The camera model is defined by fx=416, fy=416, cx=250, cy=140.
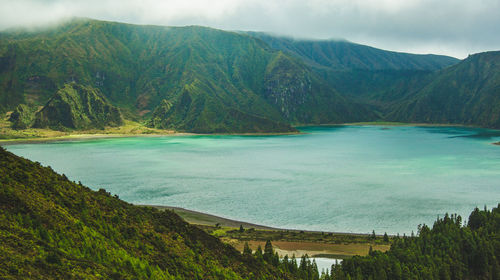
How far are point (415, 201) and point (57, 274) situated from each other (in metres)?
95.2

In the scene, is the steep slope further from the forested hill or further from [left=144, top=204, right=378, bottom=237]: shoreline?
[left=144, top=204, right=378, bottom=237]: shoreline

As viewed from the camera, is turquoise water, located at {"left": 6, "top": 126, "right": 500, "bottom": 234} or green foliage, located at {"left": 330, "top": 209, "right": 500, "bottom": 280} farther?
turquoise water, located at {"left": 6, "top": 126, "right": 500, "bottom": 234}

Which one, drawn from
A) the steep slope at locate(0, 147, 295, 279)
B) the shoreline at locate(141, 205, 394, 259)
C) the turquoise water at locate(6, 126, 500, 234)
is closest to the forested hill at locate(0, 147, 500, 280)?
the steep slope at locate(0, 147, 295, 279)

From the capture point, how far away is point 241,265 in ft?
168

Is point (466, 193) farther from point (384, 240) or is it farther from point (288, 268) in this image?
point (288, 268)

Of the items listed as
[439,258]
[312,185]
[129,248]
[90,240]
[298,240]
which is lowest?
[298,240]

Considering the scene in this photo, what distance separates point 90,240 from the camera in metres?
39.9

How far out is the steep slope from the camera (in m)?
33.2

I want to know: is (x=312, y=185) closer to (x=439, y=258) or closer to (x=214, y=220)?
(x=214, y=220)

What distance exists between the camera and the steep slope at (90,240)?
33.2 meters

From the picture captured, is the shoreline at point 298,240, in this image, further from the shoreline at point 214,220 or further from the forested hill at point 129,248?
the forested hill at point 129,248

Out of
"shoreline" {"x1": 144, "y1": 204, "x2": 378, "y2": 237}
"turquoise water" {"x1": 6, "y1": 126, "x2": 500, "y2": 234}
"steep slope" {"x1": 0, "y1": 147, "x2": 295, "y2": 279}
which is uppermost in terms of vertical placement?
"steep slope" {"x1": 0, "y1": 147, "x2": 295, "y2": 279}

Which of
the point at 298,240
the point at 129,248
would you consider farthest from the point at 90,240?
the point at 298,240

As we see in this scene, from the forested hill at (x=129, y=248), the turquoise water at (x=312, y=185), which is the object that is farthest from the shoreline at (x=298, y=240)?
the forested hill at (x=129, y=248)
